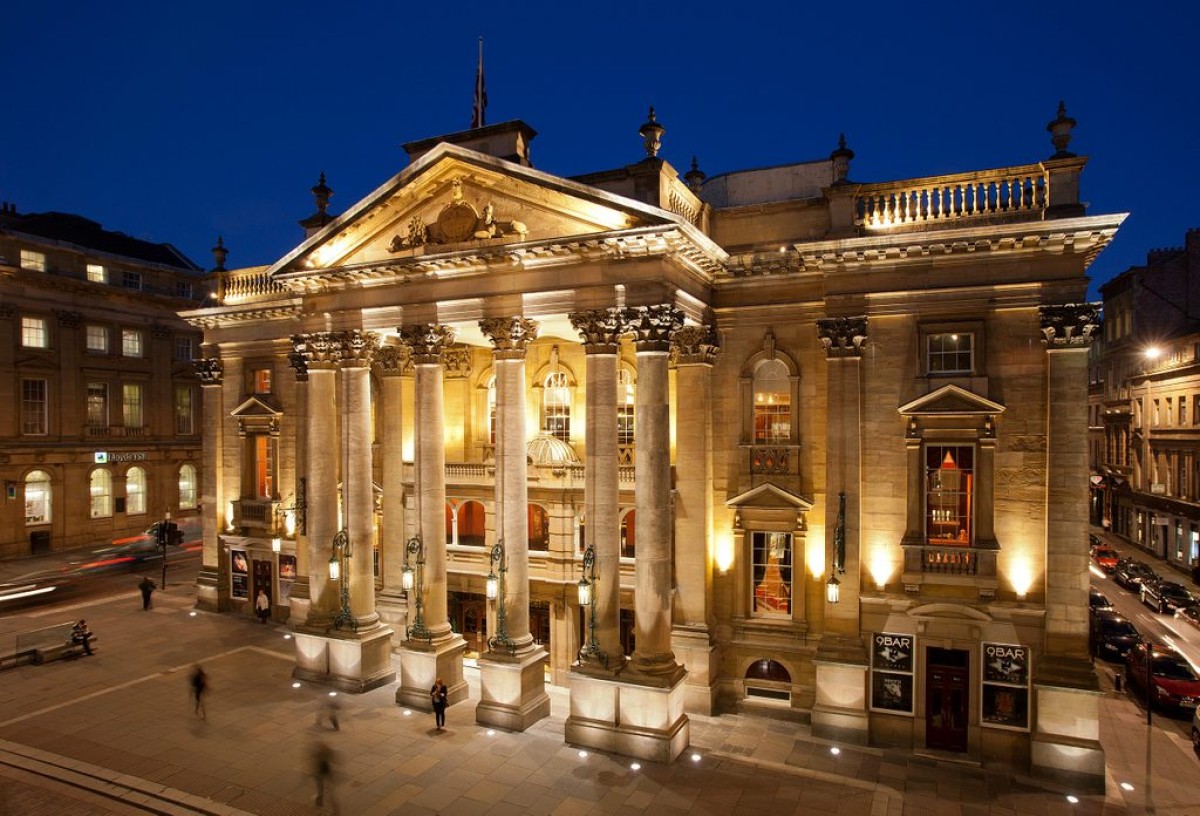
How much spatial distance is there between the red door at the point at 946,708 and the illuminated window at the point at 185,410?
5071 centimetres

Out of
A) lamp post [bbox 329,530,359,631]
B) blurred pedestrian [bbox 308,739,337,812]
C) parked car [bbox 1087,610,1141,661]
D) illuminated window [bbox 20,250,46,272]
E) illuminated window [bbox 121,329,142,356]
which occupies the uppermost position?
illuminated window [bbox 20,250,46,272]

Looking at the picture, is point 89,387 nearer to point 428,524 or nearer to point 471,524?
point 471,524

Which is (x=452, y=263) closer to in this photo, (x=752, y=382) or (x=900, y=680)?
(x=752, y=382)

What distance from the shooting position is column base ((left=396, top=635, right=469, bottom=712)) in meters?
21.6

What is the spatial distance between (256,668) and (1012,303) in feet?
86.7

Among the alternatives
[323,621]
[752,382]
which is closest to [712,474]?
[752,382]

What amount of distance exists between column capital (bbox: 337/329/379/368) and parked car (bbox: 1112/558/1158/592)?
3969cm

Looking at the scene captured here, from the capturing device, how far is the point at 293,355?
91.5ft

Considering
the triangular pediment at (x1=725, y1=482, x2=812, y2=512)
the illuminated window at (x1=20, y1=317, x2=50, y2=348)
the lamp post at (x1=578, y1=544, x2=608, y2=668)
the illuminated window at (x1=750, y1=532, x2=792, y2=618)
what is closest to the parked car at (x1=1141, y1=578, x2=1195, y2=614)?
the illuminated window at (x1=750, y1=532, x2=792, y2=618)

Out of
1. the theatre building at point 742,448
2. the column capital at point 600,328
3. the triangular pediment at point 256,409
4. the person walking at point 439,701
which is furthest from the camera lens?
the triangular pediment at point 256,409

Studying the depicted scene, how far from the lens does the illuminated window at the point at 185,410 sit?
51156 mm

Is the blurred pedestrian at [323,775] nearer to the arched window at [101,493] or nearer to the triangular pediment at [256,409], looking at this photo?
the triangular pediment at [256,409]

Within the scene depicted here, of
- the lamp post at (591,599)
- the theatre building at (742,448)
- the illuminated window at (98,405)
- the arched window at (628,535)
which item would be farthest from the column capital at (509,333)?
the illuminated window at (98,405)

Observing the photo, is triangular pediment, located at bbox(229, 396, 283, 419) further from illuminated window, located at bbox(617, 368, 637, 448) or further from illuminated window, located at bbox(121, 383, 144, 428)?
illuminated window, located at bbox(121, 383, 144, 428)
